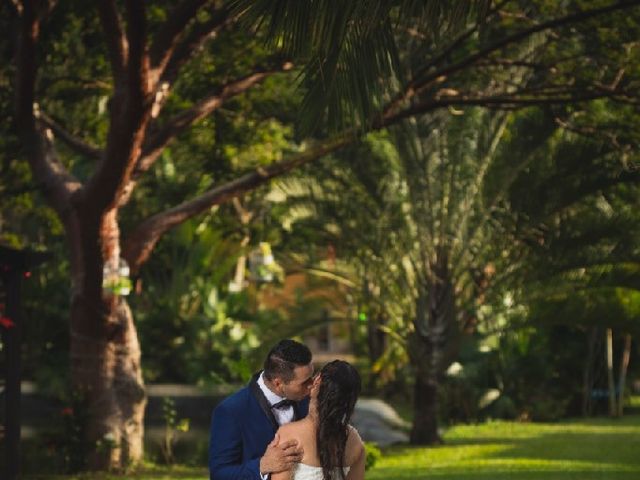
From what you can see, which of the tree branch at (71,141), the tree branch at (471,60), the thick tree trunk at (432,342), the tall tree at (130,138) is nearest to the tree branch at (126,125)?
the tall tree at (130,138)

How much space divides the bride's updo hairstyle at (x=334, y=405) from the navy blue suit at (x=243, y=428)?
42 cm

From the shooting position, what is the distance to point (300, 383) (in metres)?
6.76

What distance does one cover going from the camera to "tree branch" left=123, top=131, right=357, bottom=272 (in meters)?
19.4

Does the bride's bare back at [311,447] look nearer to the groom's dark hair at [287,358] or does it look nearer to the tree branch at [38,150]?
the groom's dark hair at [287,358]

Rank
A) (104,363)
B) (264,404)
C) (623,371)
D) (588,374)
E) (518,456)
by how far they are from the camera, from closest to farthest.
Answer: (264,404) → (104,363) → (518,456) → (623,371) → (588,374)

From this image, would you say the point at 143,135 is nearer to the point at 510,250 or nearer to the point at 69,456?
the point at 69,456

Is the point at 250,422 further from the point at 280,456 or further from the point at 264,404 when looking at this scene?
the point at 280,456

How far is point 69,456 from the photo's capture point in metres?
19.8

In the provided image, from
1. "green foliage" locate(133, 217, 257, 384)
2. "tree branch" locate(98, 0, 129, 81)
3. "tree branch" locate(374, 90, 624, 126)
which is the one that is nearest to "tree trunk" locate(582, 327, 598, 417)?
"green foliage" locate(133, 217, 257, 384)

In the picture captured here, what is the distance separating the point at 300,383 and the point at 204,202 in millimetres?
13308

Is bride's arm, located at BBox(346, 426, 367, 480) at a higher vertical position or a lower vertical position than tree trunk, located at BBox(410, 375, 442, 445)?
lower

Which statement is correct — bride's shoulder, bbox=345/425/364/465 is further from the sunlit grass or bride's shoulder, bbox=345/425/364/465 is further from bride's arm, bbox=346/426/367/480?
the sunlit grass

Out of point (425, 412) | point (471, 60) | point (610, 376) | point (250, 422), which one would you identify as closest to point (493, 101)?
point (471, 60)

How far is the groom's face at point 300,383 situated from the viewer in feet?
22.1
